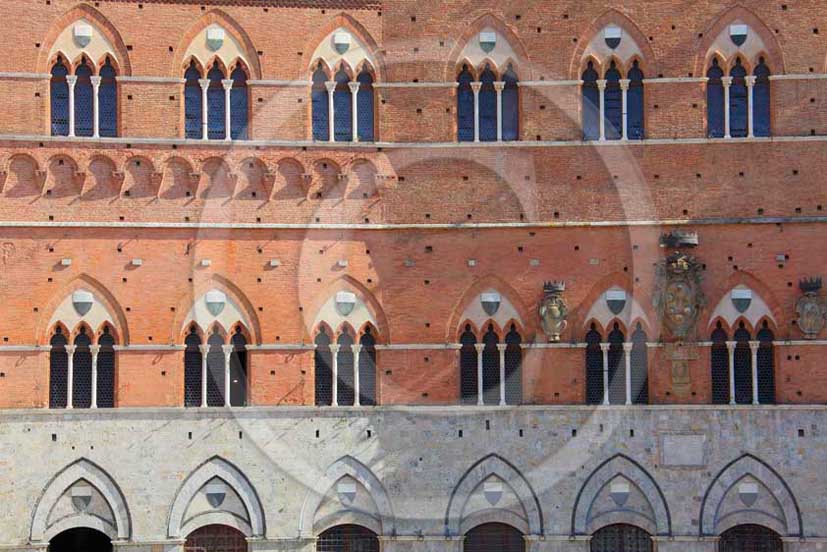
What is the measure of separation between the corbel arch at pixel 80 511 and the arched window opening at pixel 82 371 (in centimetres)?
115

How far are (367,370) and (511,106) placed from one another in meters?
5.72

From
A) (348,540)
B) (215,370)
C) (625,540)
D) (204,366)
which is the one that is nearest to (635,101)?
(625,540)

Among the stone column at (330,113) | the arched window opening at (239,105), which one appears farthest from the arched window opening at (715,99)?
the arched window opening at (239,105)

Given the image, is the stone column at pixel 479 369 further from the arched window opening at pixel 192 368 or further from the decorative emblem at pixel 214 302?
the arched window opening at pixel 192 368

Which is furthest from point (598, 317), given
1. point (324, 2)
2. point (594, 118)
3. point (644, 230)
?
point (324, 2)

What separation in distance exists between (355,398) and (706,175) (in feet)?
25.6

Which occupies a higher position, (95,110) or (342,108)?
(342,108)

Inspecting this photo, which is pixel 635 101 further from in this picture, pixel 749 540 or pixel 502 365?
pixel 749 540

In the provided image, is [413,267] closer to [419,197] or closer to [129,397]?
[419,197]

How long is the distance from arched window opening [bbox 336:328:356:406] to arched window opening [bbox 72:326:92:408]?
4545 millimetres

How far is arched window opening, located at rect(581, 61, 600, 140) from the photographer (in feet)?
99.7

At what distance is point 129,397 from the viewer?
29.2 m

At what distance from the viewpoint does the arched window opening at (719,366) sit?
1179 inches

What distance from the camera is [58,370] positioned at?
2925cm
